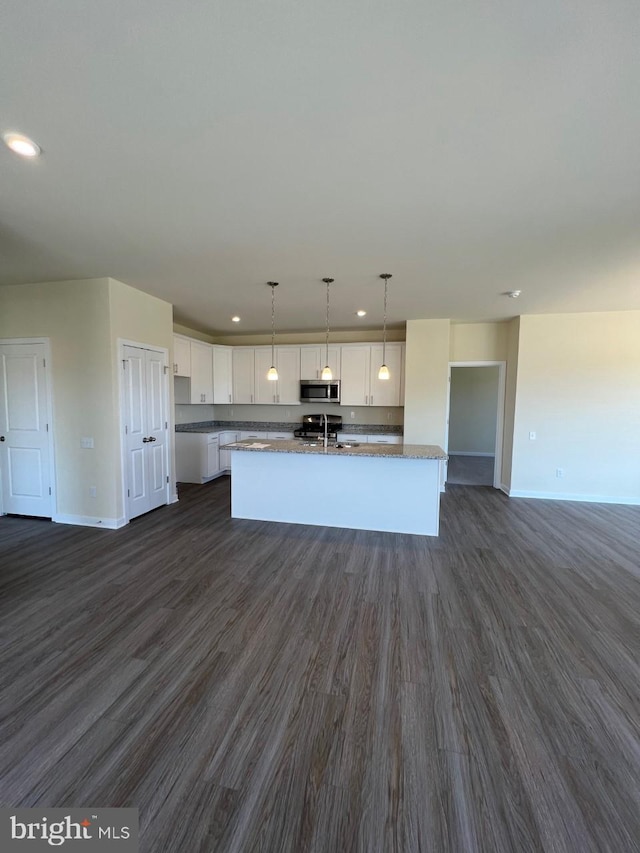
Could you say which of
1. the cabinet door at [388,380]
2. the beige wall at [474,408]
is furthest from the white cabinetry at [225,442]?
the beige wall at [474,408]

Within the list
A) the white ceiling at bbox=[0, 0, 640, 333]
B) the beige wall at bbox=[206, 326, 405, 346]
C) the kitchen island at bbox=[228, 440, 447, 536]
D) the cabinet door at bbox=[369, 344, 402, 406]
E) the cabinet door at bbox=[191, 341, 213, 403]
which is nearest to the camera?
the white ceiling at bbox=[0, 0, 640, 333]

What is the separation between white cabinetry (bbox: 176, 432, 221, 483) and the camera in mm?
6266

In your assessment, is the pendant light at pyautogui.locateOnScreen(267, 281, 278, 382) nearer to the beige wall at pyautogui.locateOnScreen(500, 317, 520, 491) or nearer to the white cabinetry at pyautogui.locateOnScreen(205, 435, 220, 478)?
the white cabinetry at pyautogui.locateOnScreen(205, 435, 220, 478)

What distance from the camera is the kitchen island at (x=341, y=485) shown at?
3.89 m

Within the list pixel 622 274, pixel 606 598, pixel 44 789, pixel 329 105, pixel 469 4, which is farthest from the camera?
pixel 622 274

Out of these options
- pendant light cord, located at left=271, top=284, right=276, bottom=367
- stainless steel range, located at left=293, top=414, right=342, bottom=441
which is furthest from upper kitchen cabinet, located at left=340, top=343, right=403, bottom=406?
pendant light cord, located at left=271, top=284, right=276, bottom=367

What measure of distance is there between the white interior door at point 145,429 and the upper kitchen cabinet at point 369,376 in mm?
3124

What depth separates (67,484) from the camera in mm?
4250

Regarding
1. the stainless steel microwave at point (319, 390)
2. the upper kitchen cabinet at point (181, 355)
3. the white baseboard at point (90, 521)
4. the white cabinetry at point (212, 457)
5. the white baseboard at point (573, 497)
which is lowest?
the white baseboard at point (90, 521)

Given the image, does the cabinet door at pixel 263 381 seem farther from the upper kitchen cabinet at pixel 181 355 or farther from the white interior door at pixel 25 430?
the white interior door at pixel 25 430

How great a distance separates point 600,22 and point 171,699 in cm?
336

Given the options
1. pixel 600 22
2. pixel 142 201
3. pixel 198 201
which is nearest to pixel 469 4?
pixel 600 22

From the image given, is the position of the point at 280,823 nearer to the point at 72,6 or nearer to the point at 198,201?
the point at 72,6

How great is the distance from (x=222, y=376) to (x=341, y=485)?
3867 millimetres
